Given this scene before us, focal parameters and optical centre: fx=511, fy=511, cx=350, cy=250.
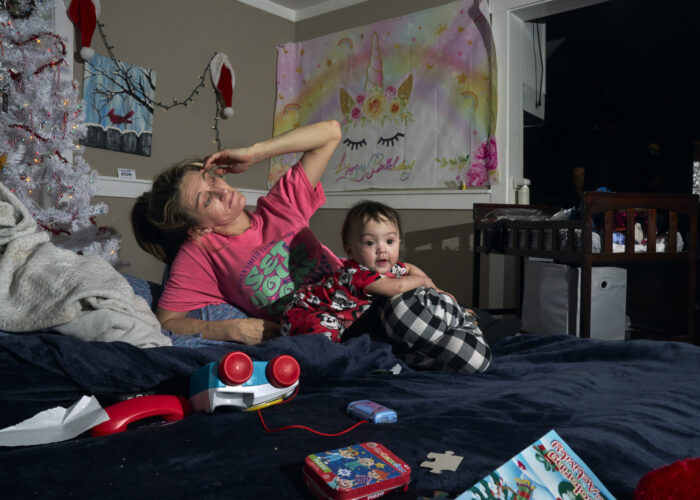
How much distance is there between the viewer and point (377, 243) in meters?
1.43

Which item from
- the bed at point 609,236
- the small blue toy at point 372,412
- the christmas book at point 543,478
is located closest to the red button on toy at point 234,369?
the small blue toy at point 372,412

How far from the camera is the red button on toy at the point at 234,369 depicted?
85 centimetres

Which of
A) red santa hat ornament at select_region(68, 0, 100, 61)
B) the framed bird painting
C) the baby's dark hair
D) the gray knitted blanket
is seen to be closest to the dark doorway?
the baby's dark hair

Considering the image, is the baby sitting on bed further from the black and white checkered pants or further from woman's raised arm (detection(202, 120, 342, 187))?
woman's raised arm (detection(202, 120, 342, 187))

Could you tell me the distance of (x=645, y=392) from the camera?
101cm

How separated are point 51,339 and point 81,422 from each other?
0.22 metres

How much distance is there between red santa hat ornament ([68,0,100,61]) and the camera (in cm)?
288

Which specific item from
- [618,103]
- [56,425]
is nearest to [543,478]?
[56,425]

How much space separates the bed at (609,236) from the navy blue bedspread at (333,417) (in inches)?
36.1

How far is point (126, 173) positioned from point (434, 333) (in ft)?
8.75

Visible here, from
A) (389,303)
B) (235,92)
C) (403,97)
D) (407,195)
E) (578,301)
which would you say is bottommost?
(578,301)

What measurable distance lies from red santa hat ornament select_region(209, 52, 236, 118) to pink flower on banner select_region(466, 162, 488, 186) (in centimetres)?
175

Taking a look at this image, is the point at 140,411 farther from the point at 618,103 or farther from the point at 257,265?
the point at 618,103

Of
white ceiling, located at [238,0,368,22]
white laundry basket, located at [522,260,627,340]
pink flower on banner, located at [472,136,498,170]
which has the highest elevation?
white ceiling, located at [238,0,368,22]
